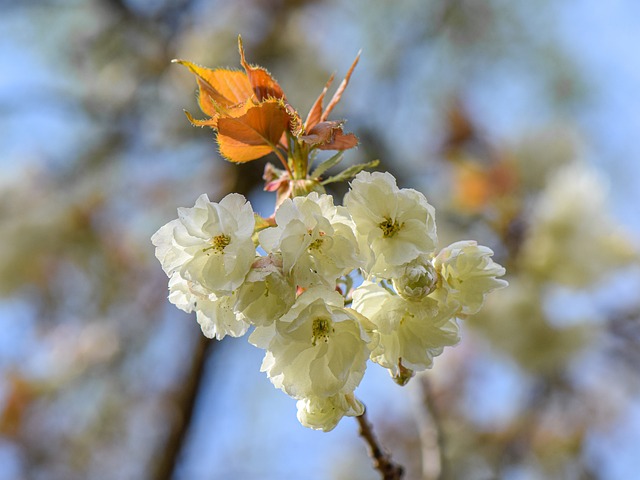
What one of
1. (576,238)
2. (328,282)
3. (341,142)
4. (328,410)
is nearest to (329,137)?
(341,142)

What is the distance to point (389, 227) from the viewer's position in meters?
0.53

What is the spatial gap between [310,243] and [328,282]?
3 centimetres

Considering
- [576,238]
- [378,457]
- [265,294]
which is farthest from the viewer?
[576,238]

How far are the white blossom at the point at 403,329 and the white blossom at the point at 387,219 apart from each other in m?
0.02

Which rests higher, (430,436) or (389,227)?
(389,227)

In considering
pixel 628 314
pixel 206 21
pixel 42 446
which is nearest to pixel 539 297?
pixel 628 314

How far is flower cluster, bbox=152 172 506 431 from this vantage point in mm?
510

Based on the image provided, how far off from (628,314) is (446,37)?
60.1 inches

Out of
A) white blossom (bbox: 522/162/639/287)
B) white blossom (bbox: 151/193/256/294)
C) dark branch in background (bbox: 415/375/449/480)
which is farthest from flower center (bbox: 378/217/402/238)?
white blossom (bbox: 522/162/639/287)

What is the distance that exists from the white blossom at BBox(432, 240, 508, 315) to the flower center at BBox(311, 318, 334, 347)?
0.31 feet

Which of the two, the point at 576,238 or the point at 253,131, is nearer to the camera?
the point at 253,131

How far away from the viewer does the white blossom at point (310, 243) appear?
20.1 inches

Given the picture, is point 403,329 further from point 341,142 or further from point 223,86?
point 223,86

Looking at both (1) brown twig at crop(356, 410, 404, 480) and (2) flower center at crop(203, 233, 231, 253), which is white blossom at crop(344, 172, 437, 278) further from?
(1) brown twig at crop(356, 410, 404, 480)
